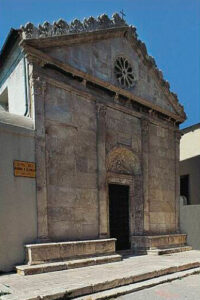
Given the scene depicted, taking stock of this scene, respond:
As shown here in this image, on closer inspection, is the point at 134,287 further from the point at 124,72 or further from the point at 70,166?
the point at 124,72

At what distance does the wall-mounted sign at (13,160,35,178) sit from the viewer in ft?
23.3

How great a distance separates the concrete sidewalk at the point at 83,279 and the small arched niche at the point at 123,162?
3.31 meters

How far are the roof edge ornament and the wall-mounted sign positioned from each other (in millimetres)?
3312

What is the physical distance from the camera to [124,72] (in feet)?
35.4

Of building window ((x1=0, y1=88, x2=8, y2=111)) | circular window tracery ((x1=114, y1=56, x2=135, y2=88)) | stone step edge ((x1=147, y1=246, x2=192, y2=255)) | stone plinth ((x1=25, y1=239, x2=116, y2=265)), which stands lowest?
stone step edge ((x1=147, y1=246, x2=192, y2=255))

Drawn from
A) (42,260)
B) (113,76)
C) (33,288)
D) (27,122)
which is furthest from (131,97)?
(33,288)

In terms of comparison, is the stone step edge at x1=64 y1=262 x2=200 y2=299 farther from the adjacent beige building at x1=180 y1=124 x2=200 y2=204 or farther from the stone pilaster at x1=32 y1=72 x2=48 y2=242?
the adjacent beige building at x1=180 y1=124 x2=200 y2=204

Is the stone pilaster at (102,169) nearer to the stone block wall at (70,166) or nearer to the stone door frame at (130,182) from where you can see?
the stone block wall at (70,166)

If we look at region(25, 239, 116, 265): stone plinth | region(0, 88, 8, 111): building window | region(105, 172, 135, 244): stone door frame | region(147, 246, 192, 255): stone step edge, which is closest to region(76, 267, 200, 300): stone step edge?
region(25, 239, 116, 265): stone plinth

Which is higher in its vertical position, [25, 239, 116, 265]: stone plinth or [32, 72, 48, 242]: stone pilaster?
[32, 72, 48, 242]: stone pilaster

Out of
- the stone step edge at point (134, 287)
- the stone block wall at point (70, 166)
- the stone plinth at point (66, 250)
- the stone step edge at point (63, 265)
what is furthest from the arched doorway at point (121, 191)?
the stone step edge at point (134, 287)

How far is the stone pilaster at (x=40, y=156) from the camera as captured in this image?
741 centimetres

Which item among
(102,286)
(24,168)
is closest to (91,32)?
(24,168)

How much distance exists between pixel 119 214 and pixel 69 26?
652 cm
